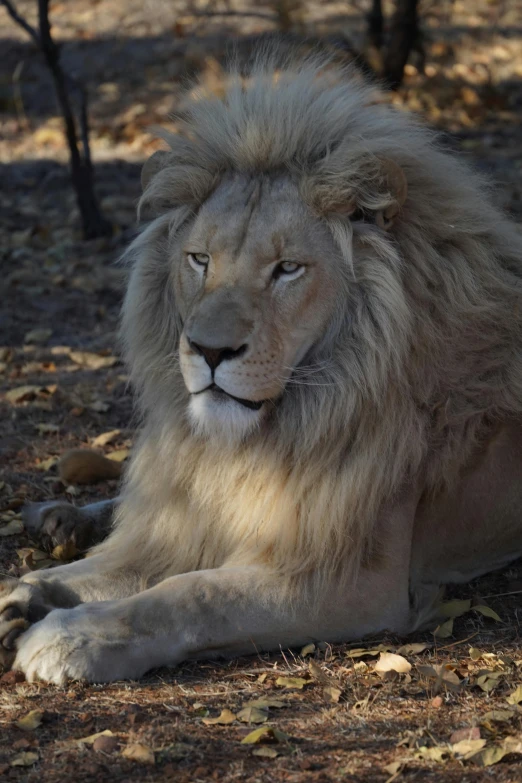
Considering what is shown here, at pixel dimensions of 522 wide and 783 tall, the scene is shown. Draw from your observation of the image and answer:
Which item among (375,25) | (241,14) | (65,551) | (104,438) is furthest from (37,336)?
(241,14)

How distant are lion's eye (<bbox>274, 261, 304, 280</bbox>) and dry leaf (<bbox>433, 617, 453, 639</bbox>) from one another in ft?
3.58

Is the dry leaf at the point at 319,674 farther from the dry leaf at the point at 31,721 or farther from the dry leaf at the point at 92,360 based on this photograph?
the dry leaf at the point at 92,360

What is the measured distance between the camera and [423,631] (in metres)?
3.44

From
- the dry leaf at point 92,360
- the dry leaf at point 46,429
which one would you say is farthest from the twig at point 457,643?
the dry leaf at point 92,360

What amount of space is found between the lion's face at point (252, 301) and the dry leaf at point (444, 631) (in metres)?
0.80

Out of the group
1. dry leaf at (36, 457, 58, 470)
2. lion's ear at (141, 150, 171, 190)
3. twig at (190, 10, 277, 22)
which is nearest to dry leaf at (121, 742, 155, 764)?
lion's ear at (141, 150, 171, 190)

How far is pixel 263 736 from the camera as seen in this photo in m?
2.69

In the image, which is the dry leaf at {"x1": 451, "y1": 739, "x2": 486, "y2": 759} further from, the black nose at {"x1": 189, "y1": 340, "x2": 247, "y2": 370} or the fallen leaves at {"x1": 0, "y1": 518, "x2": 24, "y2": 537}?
the fallen leaves at {"x1": 0, "y1": 518, "x2": 24, "y2": 537}

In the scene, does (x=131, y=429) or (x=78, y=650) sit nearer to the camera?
(x=78, y=650)

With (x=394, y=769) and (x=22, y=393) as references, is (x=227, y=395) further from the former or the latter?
(x=22, y=393)

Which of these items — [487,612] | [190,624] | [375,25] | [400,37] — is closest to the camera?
[190,624]

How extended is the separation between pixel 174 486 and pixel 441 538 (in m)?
0.85

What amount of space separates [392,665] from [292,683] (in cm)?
27

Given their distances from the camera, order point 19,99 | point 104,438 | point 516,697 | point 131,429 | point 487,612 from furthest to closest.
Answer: point 19,99 → point 131,429 → point 104,438 → point 487,612 → point 516,697
